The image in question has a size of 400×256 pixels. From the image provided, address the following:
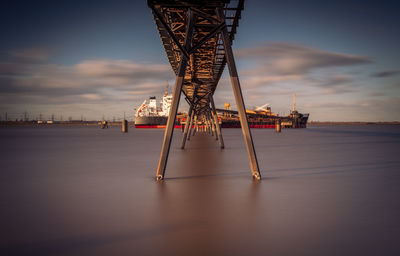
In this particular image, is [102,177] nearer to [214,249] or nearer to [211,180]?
[211,180]

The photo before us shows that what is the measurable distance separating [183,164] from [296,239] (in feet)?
27.7

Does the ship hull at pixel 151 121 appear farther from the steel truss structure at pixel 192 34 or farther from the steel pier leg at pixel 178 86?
the steel pier leg at pixel 178 86

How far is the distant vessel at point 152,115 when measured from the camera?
99750 mm

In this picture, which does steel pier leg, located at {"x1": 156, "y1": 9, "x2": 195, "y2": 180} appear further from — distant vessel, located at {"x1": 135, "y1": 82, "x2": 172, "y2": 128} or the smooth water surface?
distant vessel, located at {"x1": 135, "y1": 82, "x2": 172, "y2": 128}

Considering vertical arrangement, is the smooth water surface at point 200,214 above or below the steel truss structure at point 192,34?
below

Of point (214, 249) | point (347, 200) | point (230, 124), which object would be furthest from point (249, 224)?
point (230, 124)

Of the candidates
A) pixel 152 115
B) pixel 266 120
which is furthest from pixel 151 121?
pixel 266 120

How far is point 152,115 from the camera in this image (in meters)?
102

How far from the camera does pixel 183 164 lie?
12.3 meters

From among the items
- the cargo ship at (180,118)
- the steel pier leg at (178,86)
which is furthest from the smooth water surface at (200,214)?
the cargo ship at (180,118)

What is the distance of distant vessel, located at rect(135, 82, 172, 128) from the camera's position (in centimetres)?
9975

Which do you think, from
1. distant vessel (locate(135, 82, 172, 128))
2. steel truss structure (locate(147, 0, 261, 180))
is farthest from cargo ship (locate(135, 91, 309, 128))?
steel truss structure (locate(147, 0, 261, 180))

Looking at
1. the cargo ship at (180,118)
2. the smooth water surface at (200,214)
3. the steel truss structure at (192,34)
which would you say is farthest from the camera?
the cargo ship at (180,118)

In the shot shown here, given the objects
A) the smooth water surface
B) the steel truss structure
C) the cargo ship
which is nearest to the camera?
the smooth water surface
